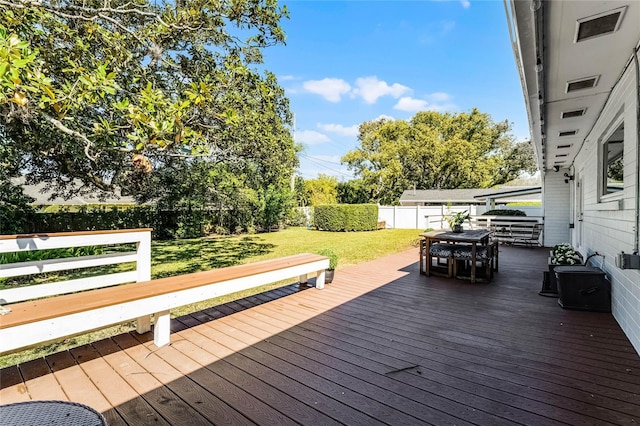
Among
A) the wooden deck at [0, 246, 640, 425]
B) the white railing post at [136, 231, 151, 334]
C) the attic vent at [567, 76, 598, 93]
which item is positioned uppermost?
the attic vent at [567, 76, 598, 93]

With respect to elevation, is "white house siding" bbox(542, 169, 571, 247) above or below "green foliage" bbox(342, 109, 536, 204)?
below

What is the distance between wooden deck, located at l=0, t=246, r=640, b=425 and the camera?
194 cm

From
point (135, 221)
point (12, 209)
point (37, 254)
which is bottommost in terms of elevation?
point (37, 254)

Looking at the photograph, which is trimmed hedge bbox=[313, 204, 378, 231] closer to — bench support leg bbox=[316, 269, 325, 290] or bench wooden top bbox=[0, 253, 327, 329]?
bench support leg bbox=[316, 269, 325, 290]

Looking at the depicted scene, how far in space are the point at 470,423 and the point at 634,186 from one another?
247 centimetres

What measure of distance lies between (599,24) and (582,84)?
1.31 meters

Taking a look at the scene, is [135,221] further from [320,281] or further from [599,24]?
[599,24]

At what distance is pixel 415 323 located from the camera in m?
3.48

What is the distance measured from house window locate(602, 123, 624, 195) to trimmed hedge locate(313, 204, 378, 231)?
1230 cm

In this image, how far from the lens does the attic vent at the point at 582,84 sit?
3.17 m

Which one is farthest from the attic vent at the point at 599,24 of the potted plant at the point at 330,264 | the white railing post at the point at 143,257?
the white railing post at the point at 143,257

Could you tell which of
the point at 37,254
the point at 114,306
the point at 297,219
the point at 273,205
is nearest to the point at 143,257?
the point at 114,306

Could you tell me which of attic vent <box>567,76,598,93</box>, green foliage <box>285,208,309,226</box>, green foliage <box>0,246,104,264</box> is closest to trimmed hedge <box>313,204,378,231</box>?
green foliage <box>285,208,309,226</box>

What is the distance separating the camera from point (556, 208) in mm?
9750
